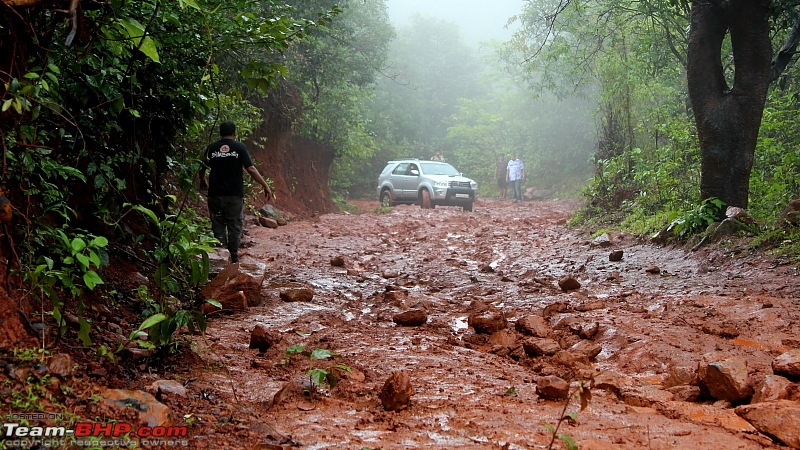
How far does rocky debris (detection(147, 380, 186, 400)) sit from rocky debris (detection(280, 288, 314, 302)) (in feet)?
10.8

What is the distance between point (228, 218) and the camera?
7.45 metres

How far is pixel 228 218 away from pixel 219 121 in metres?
2.84

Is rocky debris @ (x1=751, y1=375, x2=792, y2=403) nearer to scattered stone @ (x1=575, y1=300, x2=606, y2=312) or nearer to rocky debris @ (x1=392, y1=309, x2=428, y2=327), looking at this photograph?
scattered stone @ (x1=575, y1=300, x2=606, y2=312)

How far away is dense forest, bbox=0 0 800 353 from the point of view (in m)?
3.12

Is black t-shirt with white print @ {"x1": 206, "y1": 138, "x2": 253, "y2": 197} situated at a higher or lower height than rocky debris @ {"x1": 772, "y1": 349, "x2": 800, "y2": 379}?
higher

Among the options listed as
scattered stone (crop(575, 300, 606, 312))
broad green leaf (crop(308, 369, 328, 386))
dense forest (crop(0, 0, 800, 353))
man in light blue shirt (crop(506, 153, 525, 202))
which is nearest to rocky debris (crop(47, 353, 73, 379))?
dense forest (crop(0, 0, 800, 353))

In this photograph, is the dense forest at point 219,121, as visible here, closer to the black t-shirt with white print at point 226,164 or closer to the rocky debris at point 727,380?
the black t-shirt with white print at point 226,164

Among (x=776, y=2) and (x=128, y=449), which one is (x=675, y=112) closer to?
(x=776, y=2)

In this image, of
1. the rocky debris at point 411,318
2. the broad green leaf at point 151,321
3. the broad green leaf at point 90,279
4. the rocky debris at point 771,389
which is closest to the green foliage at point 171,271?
the broad green leaf at point 151,321

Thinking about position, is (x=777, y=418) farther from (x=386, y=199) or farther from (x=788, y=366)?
(x=386, y=199)

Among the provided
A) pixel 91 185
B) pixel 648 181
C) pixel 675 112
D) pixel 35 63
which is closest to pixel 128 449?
pixel 35 63

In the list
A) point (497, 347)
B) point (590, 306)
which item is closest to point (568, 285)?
point (590, 306)

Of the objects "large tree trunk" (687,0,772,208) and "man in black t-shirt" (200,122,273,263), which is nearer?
"man in black t-shirt" (200,122,273,263)

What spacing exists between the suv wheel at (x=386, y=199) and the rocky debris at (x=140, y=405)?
65.5ft
